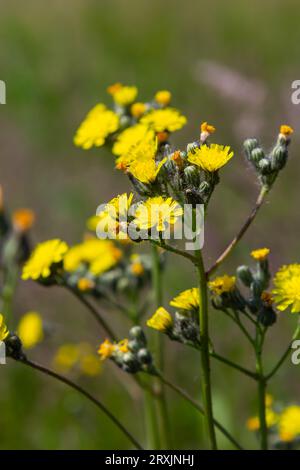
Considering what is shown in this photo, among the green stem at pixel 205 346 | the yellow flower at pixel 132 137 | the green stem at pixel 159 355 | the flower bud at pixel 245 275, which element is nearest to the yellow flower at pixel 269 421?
the green stem at pixel 159 355

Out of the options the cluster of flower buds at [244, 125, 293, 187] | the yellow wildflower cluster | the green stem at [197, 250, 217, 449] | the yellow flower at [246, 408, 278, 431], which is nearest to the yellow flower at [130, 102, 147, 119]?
the cluster of flower buds at [244, 125, 293, 187]

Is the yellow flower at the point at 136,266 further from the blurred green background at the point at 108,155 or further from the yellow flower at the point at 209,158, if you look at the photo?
the yellow flower at the point at 209,158

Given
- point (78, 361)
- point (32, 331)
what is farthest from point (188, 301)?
point (78, 361)

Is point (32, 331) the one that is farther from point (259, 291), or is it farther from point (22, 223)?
point (259, 291)

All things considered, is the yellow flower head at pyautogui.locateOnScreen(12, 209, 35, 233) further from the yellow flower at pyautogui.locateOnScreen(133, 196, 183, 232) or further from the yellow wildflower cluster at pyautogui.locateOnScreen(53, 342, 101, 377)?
the yellow flower at pyautogui.locateOnScreen(133, 196, 183, 232)

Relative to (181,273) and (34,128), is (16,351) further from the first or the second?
(34,128)

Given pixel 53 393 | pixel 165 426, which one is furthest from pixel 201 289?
pixel 53 393
